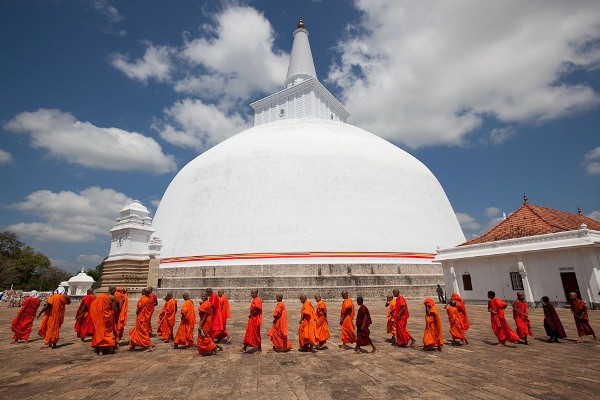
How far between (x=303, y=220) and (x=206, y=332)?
35.1 feet

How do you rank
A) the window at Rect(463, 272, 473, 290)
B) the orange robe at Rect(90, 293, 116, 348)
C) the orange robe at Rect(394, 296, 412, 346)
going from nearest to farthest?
the orange robe at Rect(90, 293, 116, 348) → the orange robe at Rect(394, 296, 412, 346) → the window at Rect(463, 272, 473, 290)

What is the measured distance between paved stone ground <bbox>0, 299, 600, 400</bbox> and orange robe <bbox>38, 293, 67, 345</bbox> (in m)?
0.32

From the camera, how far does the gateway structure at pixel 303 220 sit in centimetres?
1630

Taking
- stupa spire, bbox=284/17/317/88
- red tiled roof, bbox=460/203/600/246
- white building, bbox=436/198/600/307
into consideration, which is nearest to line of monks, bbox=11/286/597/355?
white building, bbox=436/198/600/307

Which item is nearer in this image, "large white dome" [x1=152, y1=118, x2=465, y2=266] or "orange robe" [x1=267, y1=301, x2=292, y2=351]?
"orange robe" [x1=267, y1=301, x2=292, y2=351]

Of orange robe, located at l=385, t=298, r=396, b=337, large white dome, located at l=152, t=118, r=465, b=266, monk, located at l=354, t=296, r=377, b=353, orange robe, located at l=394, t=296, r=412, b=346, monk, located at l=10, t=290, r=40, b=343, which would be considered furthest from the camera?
large white dome, located at l=152, t=118, r=465, b=266

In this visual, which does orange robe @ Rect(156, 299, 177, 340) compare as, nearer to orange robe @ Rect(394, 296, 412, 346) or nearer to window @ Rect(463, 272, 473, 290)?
orange robe @ Rect(394, 296, 412, 346)

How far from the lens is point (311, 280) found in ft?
52.0

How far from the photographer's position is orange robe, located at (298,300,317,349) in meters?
6.74

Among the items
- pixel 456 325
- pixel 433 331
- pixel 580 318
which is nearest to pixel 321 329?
pixel 433 331

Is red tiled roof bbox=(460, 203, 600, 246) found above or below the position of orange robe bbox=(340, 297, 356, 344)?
above

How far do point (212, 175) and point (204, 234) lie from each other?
13.0 feet

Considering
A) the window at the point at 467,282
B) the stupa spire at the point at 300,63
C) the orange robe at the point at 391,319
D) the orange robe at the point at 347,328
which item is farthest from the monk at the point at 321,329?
the stupa spire at the point at 300,63

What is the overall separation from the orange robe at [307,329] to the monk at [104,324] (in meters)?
3.90
